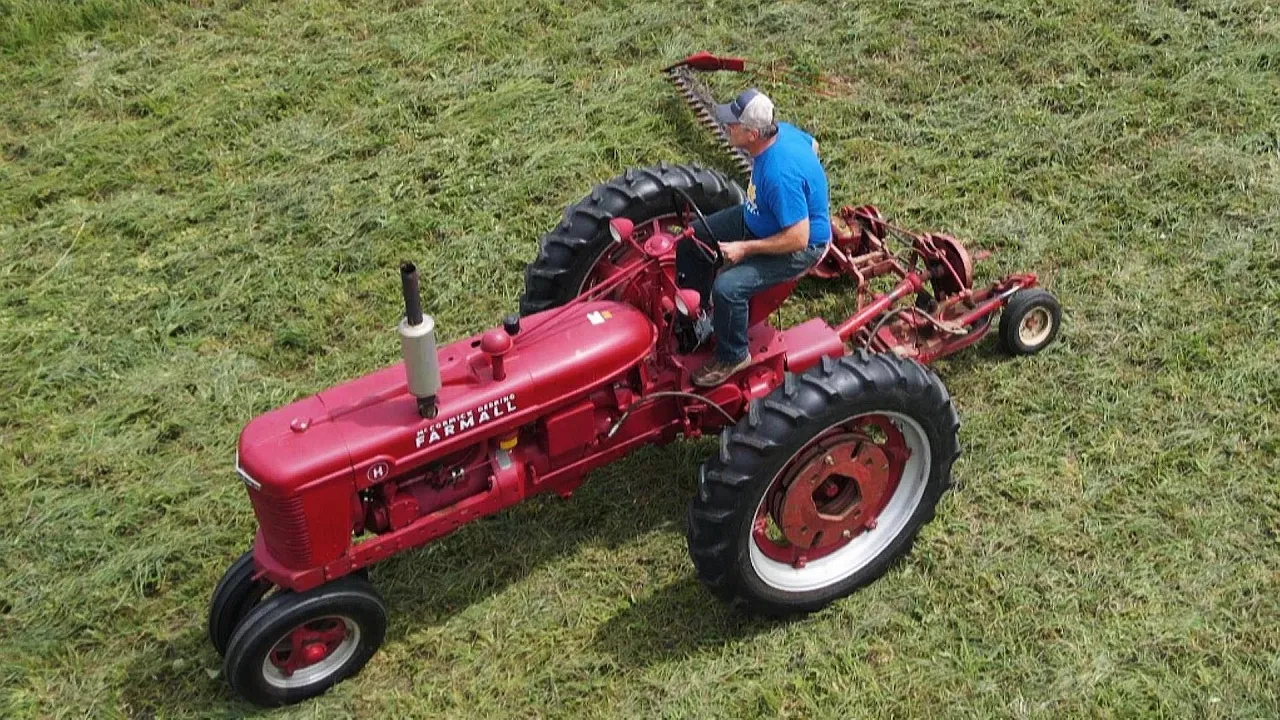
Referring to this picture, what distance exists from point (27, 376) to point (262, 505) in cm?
280

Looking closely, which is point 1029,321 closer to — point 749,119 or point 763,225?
point 763,225

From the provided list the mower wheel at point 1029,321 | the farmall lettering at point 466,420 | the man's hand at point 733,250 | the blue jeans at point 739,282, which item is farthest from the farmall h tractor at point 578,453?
the mower wheel at point 1029,321

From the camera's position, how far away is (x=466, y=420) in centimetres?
409

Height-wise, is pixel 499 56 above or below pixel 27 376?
above

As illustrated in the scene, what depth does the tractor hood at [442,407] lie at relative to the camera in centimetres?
393

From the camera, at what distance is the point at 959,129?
7.35 meters

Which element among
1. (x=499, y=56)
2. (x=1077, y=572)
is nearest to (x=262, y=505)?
(x=1077, y=572)

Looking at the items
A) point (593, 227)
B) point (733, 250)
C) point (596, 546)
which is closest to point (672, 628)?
point (596, 546)

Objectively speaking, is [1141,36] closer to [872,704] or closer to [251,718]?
[872,704]

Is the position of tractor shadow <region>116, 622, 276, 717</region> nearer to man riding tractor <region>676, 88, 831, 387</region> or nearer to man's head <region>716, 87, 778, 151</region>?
man riding tractor <region>676, 88, 831, 387</region>

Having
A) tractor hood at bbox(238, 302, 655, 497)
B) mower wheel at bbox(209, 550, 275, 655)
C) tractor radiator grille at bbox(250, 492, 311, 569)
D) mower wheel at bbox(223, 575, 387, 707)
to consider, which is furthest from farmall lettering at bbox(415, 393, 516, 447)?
mower wheel at bbox(209, 550, 275, 655)

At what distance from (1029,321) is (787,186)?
2.02m

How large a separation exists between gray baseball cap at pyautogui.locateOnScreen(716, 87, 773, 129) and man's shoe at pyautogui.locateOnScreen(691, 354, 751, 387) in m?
0.98

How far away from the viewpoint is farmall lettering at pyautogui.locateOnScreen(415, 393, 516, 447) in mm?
4035
